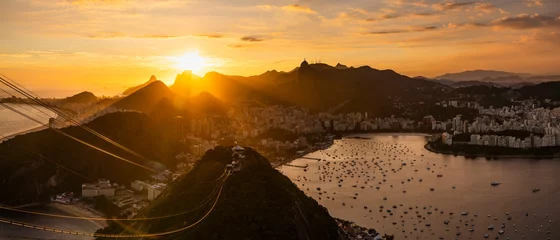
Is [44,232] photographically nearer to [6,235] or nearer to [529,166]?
[6,235]

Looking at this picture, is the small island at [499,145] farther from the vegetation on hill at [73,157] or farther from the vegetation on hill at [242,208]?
the vegetation on hill at [242,208]

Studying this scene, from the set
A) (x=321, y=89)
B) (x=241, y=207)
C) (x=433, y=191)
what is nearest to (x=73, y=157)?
(x=241, y=207)

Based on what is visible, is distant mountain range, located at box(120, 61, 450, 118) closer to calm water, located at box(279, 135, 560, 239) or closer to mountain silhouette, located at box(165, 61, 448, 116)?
mountain silhouette, located at box(165, 61, 448, 116)

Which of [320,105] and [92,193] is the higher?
[320,105]

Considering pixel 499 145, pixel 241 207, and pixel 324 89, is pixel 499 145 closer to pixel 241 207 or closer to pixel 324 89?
pixel 241 207

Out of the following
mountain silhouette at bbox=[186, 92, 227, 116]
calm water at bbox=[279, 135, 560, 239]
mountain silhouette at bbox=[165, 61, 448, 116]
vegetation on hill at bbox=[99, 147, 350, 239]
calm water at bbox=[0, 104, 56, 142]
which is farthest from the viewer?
mountain silhouette at bbox=[165, 61, 448, 116]

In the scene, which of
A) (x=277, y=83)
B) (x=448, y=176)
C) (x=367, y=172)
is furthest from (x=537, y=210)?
(x=277, y=83)

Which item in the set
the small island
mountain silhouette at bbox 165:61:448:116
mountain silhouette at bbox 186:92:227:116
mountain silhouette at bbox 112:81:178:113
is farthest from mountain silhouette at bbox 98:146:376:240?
mountain silhouette at bbox 165:61:448:116
